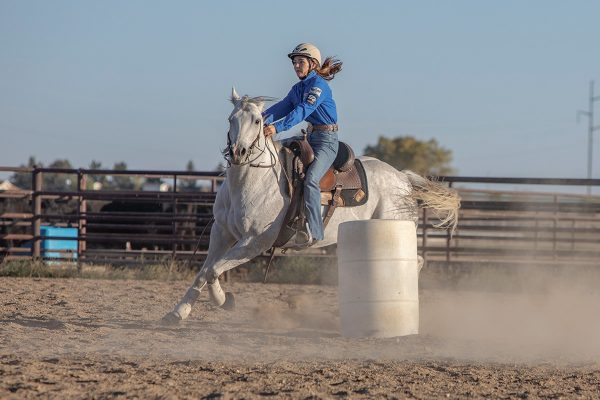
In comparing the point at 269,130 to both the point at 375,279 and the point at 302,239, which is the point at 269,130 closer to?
the point at 302,239

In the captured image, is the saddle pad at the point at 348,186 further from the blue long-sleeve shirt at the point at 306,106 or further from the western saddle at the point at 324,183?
the blue long-sleeve shirt at the point at 306,106

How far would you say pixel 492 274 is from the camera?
1362 centimetres

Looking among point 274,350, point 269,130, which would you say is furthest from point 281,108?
point 274,350

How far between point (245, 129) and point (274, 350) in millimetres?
1831

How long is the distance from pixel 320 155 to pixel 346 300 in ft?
4.33

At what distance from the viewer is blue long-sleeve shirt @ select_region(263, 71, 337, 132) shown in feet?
25.4

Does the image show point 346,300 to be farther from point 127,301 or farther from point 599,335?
point 127,301

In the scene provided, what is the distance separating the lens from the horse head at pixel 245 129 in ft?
24.1

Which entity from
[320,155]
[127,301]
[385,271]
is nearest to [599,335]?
[385,271]

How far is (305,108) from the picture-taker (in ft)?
25.5

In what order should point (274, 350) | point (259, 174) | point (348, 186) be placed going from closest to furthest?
point (274, 350) → point (259, 174) → point (348, 186)

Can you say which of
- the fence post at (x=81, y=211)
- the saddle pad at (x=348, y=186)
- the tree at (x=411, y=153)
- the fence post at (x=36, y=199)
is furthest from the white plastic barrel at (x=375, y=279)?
the tree at (x=411, y=153)

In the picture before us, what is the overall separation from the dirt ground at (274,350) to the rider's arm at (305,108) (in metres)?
1.71

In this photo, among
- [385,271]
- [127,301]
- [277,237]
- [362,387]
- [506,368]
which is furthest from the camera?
[127,301]
